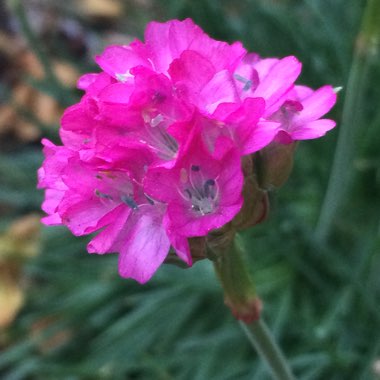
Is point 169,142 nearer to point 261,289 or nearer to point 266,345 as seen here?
point 266,345

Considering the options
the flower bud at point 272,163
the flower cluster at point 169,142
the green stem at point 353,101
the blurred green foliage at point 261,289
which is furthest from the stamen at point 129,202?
the blurred green foliage at point 261,289

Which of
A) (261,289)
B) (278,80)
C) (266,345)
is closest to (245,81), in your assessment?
(278,80)

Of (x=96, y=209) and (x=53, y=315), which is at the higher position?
(x=96, y=209)

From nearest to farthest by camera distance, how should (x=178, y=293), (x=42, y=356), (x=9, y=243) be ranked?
1. (x=178, y=293)
2. (x=42, y=356)
3. (x=9, y=243)

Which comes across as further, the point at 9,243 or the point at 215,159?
the point at 9,243

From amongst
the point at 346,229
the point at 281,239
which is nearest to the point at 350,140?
the point at 281,239

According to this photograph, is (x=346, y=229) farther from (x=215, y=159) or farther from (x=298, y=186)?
(x=215, y=159)

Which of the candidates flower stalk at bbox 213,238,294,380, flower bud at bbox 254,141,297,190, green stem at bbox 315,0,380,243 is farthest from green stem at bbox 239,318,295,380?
green stem at bbox 315,0,380,243
